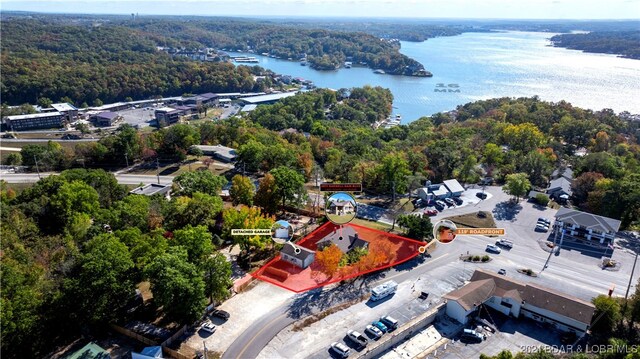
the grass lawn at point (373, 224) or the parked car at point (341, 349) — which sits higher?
the grass lawn at point (373, 224)

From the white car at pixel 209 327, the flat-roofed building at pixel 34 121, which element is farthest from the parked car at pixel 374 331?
the flat-roofed building at pixel 34 121

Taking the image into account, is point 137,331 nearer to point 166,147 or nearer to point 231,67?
point 166,147

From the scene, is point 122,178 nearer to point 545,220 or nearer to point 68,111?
point 545,220

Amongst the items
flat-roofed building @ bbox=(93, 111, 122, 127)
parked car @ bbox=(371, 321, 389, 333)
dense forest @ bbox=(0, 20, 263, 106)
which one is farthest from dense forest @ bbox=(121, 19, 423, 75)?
parked car @ bbox=(371, 321, 389, 333)

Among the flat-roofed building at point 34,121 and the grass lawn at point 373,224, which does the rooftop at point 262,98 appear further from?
the grass lawn at point 373,224

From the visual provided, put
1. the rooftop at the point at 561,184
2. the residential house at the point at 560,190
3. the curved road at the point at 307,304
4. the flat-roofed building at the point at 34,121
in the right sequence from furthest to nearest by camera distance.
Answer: the flat-roofed building at the point at 34,121
the rooftop at the point at 561,184
the residential house at the point at 560,190
the curved road at the point at 307,304

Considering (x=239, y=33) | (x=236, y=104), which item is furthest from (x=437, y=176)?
(x=239, y=33)

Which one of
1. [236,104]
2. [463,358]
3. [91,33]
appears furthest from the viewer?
[91,33]
